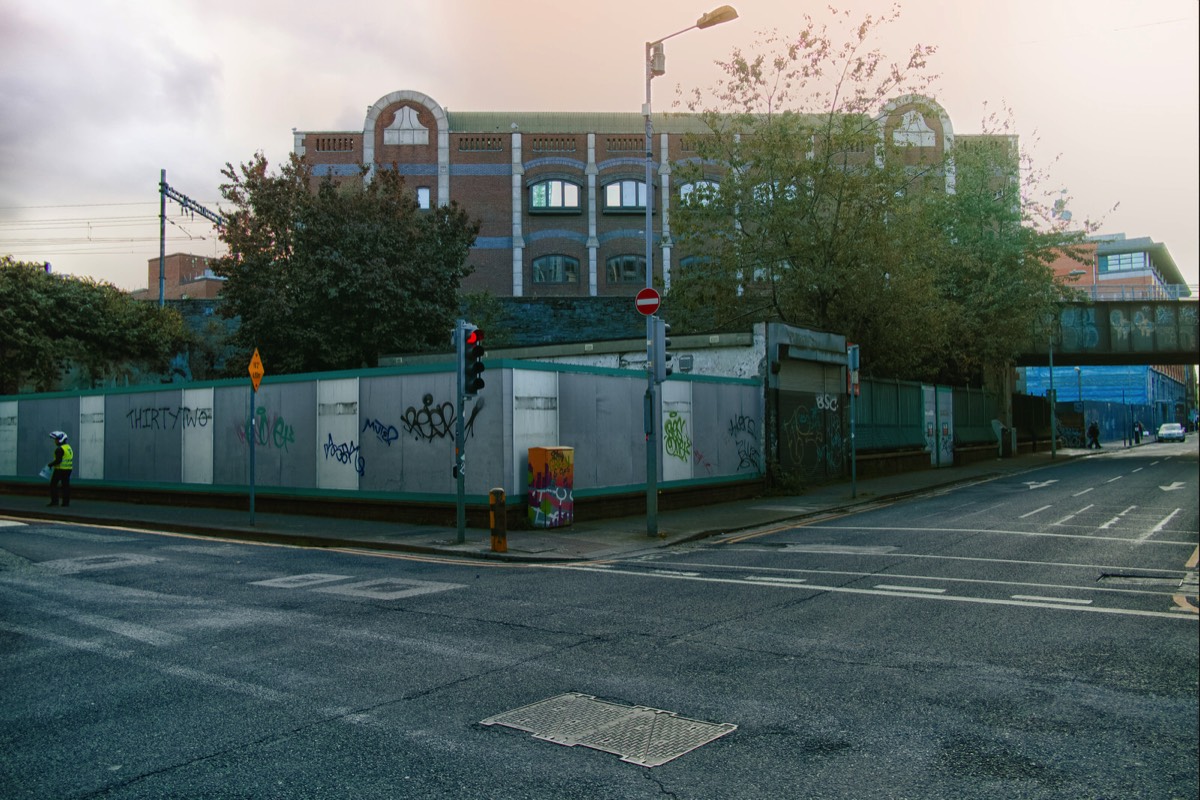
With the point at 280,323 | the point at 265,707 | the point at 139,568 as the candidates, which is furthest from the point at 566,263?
the point at 265,707

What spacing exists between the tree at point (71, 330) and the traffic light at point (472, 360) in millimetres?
25564

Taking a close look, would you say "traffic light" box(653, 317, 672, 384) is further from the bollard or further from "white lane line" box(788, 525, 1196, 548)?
"white lane line" box(788, 525, 1196, 548)

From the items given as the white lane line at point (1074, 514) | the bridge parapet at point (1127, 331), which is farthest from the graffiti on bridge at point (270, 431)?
the bridge parapet at point (1127, 331)

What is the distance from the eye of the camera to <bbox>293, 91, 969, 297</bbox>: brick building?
176 feet

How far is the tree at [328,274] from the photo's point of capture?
27422 mm

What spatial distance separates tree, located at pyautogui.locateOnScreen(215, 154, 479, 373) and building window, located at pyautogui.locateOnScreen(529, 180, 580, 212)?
24.0 metres

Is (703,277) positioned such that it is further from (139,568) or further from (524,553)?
(139,568)

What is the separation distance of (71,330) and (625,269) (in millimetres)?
30547

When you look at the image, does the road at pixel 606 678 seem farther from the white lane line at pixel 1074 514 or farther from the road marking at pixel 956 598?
the white lane line at pixel 1074 514

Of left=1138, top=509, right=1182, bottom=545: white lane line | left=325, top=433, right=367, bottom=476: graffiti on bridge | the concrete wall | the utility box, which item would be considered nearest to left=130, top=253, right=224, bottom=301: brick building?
the concrete wall

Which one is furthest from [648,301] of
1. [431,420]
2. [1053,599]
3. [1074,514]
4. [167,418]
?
[167,418]

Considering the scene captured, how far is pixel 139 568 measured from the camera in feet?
38.6

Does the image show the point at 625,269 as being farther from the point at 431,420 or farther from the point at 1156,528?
the point at 1156,528

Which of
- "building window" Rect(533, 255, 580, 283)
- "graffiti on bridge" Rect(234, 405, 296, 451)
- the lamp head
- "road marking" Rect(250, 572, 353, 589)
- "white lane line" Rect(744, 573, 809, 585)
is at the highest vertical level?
"building window" Rect(533, 255, 580, 283)
